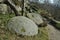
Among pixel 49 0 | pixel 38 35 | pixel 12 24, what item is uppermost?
pixel 12 24

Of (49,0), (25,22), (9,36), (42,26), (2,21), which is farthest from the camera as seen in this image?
(49,0)

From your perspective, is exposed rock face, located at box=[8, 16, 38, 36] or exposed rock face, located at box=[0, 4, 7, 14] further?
exposed rock face, located at box=[0, 4, 7, 14]

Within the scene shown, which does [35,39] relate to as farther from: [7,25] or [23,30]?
[7,25]

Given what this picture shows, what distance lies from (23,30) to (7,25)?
87cm

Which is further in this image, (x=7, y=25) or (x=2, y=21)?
(x=2, y=21)

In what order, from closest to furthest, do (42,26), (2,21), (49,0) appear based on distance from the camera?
(2,21) → (42,26) → (49,0)

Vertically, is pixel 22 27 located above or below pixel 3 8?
below

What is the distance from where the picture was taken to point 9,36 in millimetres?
7590

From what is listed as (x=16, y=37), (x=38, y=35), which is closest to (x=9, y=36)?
(x=16, y=37)

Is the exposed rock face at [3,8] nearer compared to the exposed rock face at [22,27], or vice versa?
the exposed rock face at [22,27]

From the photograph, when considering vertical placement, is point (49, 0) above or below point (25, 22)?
below

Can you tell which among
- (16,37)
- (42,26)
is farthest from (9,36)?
(42,26)

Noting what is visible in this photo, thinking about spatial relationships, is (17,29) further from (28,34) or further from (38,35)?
(38,35)

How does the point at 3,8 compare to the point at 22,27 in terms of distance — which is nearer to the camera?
the point at 22,27
